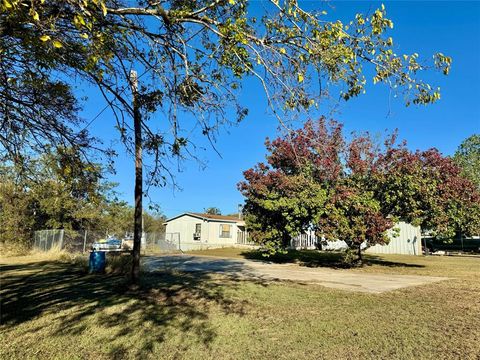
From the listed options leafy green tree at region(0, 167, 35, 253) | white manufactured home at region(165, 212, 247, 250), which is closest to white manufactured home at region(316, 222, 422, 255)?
white manufactured home at region(165, 212, 247, 250)

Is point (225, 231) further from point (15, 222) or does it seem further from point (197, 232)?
point (15, 222)

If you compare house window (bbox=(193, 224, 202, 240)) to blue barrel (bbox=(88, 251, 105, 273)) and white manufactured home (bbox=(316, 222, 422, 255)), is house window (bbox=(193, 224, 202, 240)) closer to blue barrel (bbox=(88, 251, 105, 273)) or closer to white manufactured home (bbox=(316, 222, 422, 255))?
white manufactured home (bbox=(316, 222, 422, 255))

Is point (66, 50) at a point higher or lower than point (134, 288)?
higher

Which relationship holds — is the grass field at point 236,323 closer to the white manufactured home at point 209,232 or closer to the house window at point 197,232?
the white manufactured home at point 209,232

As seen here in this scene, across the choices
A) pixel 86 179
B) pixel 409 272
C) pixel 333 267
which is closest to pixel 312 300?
pixel 86 179

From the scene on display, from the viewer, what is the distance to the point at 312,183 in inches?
639

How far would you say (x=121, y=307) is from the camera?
7207mm

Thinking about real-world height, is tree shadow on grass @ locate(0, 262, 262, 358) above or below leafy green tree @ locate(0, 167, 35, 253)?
below

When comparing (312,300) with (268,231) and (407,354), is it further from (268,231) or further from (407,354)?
(268,231)

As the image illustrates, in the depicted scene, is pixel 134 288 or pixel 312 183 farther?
pixel 312 183

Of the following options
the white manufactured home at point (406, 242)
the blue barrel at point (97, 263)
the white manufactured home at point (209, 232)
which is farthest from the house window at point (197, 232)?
the blue barrel at point (97, 263)

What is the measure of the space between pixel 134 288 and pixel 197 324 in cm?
382

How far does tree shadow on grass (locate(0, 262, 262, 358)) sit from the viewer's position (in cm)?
533

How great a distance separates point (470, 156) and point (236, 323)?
39.8 meters
